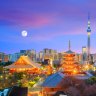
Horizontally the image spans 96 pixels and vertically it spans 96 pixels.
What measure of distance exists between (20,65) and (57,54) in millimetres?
53369

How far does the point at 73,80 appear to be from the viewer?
54.0 ft

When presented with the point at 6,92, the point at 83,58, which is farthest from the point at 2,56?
the point at 6,92

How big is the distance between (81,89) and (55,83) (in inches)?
120

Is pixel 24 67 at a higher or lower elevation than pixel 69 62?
lower

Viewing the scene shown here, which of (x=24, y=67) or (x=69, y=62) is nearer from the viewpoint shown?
(x=69, y=62)

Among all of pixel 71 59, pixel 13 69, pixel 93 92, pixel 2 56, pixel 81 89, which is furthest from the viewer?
pixel 2 56

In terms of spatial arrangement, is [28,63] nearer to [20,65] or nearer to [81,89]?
[20,65]

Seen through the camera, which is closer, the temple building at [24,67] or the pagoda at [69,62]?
the pagoda at [69,62]

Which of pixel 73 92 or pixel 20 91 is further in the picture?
pixel 73 92

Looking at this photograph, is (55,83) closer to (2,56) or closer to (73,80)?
(73,80)

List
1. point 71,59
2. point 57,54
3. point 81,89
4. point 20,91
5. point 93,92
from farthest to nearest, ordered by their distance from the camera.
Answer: point 57,54 → point 71,59 → point 81,89 → point 93,92 → point 20,91

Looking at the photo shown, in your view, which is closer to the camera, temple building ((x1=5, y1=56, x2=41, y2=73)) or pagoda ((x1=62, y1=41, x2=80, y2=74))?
pagoda ((x1=62, y1=41, x2=80, y2=74))

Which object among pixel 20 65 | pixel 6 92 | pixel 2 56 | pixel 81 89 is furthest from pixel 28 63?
pixel 2 56

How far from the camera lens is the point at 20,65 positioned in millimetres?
39125
